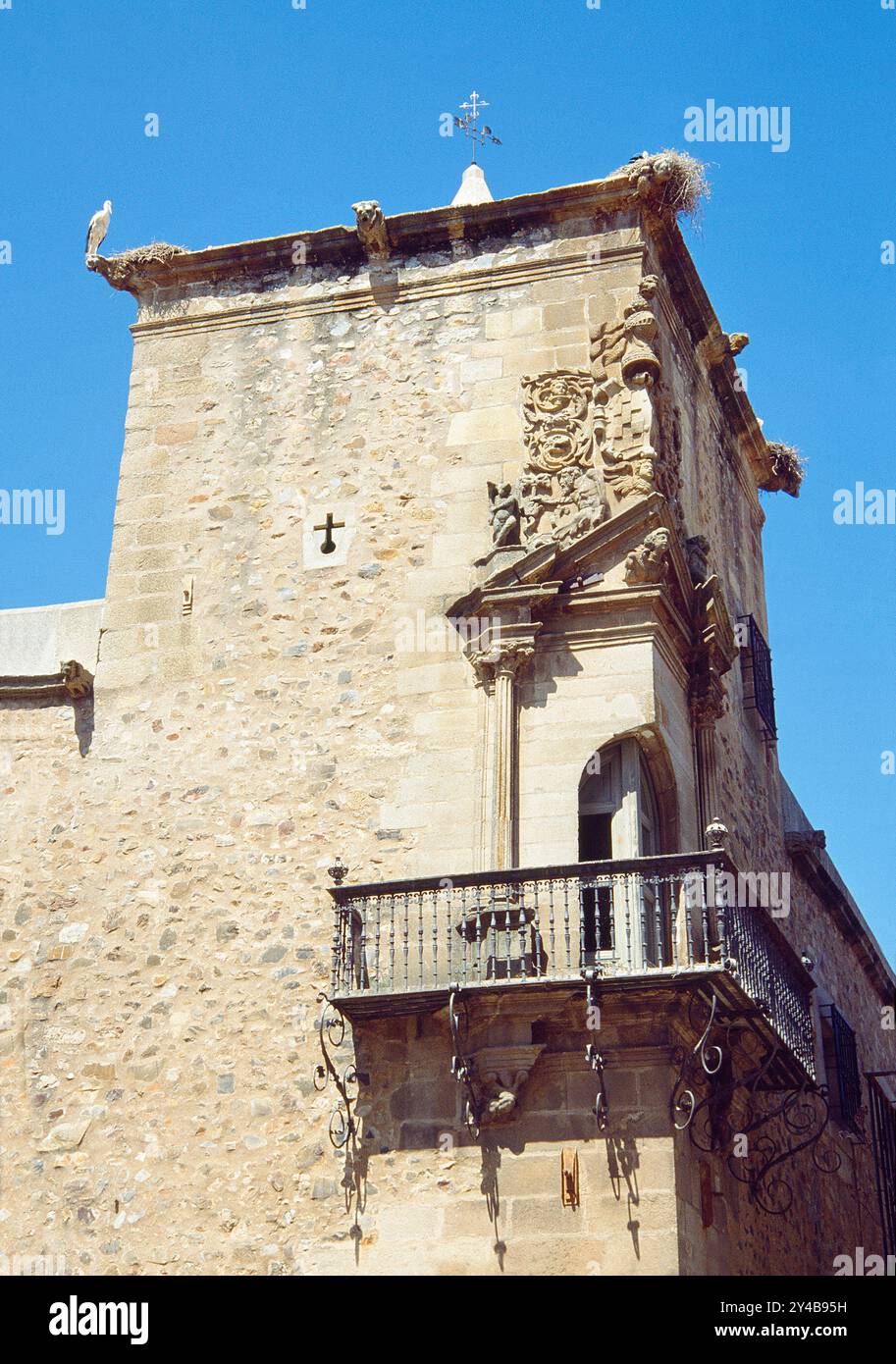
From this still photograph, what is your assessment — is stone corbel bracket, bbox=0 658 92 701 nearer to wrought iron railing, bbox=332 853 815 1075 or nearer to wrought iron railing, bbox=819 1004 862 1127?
wrought iron railing, bbox=332 853 815 1075

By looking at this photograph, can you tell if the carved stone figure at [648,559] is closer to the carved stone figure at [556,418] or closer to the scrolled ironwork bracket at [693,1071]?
the carved stone figure at [556,418]

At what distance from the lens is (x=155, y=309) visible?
16.6 meters

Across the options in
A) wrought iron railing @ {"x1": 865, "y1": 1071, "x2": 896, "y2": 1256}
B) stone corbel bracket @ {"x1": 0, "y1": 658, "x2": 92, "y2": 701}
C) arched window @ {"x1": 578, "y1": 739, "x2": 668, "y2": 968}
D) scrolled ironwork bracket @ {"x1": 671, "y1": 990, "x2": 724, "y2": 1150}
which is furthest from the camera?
wrought iron railing @ {"x1": 865, "y1": 1071, "x2": 896, "y2": 1256}

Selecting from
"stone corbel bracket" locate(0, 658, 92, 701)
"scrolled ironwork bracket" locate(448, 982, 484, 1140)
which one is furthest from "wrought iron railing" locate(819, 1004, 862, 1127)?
"stone corbel bracket" locate(0, 658, 92, 701)

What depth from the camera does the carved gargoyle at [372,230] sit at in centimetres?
1567

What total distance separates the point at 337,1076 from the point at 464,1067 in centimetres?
Result: 102

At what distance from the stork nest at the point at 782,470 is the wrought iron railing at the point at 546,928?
762 cm

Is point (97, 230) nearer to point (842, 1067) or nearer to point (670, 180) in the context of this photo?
point (670, 180)

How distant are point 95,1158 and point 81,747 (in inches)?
128

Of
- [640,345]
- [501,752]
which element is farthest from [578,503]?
[501,752]

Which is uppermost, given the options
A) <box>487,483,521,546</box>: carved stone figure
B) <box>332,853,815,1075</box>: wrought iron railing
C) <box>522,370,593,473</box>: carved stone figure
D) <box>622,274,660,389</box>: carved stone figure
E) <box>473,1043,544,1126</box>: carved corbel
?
<box>622,274,660,389</box>: carved stone figure

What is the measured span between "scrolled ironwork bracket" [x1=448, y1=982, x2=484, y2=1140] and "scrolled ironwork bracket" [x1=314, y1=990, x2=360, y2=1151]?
2.65ft

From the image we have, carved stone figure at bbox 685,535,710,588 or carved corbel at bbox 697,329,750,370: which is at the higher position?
carved corbel at bbox 697,329,750,370

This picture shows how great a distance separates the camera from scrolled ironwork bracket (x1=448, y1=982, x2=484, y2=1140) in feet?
40.9
